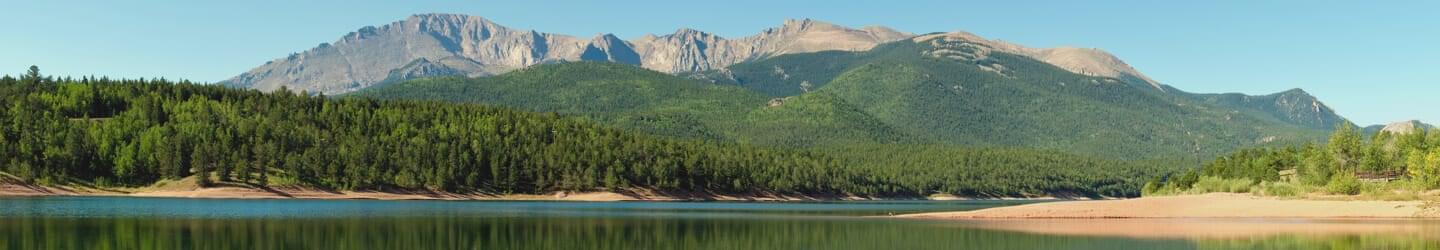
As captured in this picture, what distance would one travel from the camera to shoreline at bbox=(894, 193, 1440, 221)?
92.1m

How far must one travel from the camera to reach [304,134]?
187250mm

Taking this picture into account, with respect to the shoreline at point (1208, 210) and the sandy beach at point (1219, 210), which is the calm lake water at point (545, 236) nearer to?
the shoreline at point (1208, 210)

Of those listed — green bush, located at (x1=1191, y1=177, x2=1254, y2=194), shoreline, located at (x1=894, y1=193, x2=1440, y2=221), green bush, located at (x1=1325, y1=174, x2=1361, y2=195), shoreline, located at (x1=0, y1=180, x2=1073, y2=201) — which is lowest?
shoreline, located at (x1=0, y1=180, x2=1073, y2=201)

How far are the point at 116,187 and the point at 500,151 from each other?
2161 inches

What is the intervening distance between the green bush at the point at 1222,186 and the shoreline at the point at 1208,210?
57.4 meters

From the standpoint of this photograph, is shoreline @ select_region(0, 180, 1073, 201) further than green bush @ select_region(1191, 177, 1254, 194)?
No

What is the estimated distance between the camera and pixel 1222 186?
163 meters

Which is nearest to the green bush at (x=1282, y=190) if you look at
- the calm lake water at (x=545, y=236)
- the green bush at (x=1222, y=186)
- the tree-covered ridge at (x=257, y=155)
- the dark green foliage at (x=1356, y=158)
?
the dark green foliage at (x=1356, y=158)

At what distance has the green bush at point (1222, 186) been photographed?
516ft

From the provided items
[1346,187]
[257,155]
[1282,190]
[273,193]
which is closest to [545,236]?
[1346,187]

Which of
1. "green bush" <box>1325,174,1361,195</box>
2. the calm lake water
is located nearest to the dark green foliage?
"green bush" <box>1325,174,1361,195</box>

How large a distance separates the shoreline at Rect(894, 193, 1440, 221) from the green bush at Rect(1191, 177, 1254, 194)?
57.4 m

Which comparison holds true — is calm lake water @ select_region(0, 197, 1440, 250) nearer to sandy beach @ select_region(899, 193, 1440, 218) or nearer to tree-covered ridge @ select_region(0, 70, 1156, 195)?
sandy beach @ select_region(899, 193, 1440, 218)

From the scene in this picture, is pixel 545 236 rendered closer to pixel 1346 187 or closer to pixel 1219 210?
pixel 1219 210
